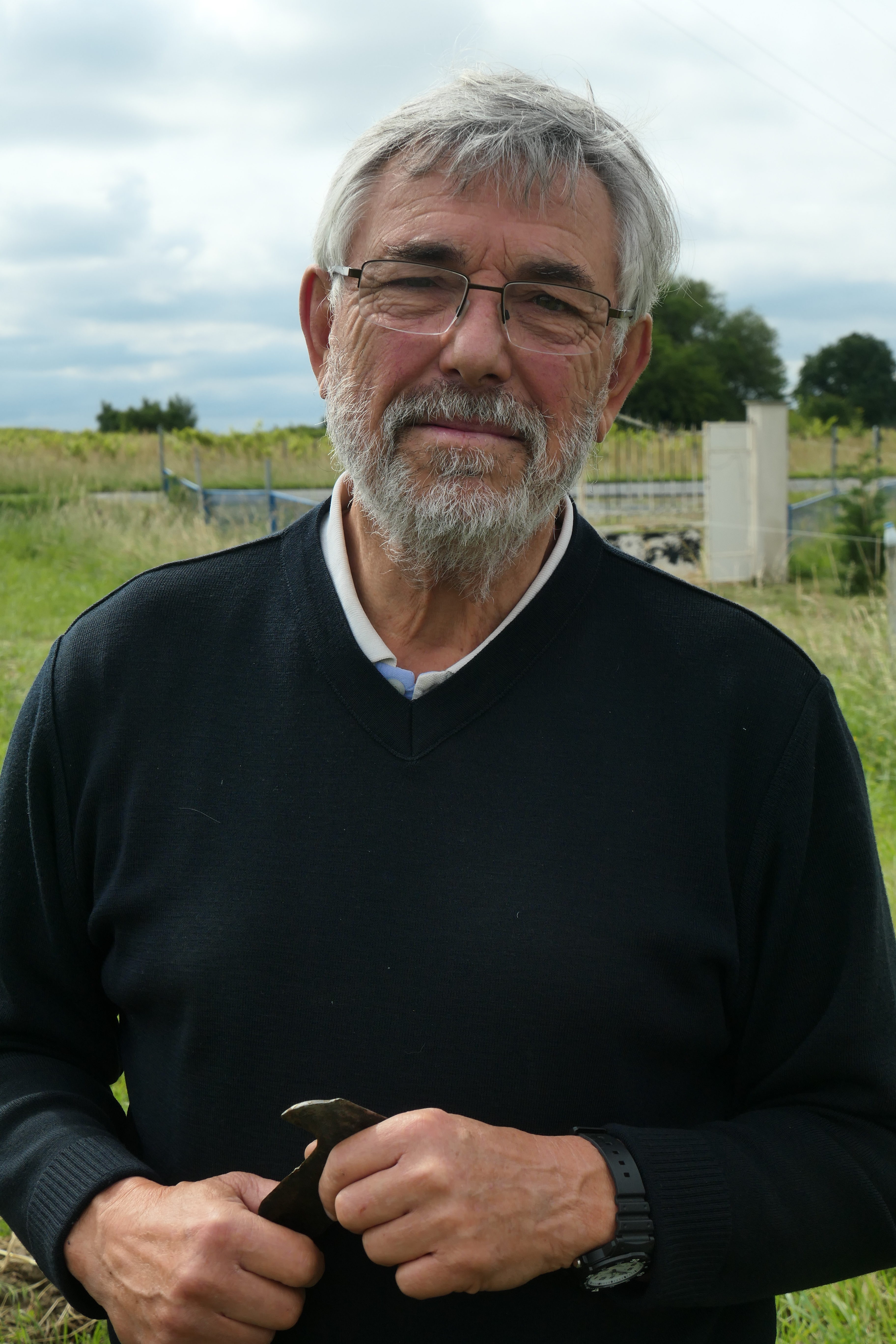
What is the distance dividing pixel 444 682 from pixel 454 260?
2.05 feet

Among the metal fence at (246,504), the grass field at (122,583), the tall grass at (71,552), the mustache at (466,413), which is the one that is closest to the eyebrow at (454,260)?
the mustache at (466,413)

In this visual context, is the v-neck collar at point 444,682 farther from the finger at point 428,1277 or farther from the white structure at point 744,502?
the white structure at point 744,502

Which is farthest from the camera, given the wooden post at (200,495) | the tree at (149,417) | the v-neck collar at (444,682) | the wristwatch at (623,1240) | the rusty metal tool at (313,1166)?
the tree at (149,417)

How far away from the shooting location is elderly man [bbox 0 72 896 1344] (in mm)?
1461

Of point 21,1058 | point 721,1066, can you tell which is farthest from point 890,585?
point 21,1058

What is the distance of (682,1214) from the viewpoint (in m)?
1.46

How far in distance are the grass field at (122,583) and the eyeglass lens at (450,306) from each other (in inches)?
77.6

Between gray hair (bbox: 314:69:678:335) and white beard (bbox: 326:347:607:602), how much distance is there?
0.83 ft

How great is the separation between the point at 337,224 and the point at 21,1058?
1.37m

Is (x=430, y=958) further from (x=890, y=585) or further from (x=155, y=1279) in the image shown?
(x=890, y=585)

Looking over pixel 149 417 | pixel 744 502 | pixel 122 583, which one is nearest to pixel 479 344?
pixel 122 583

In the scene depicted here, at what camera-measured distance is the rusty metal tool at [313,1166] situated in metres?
1.32

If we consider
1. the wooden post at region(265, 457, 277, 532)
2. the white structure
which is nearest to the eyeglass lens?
the wooden post at region(265, 457, 277, 532)

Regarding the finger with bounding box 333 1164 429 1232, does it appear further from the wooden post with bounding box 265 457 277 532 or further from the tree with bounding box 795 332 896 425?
the tree with bounding box 795 332 896 425
